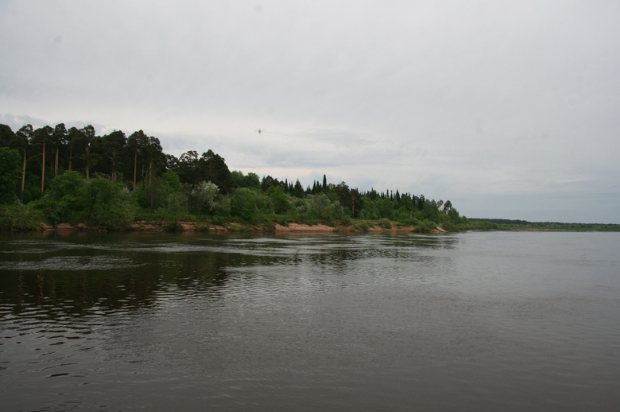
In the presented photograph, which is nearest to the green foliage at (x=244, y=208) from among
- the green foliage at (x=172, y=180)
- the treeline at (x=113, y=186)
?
the treeline at (x=113, y=186)

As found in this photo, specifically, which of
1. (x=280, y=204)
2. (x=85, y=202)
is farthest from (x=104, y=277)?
(x=280, y=204)

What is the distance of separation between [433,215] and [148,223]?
146 m

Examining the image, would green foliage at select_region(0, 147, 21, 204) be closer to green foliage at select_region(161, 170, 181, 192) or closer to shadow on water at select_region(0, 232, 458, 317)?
green foliage at select_region(161, 170, 181, 192)

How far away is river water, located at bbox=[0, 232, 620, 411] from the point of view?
29.3 feet

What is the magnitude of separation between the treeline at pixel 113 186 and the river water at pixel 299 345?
201 ft

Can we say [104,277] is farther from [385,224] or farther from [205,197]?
[385,224]

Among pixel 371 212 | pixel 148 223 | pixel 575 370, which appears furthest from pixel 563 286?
pixel 371 212

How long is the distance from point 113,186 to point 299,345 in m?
79.9

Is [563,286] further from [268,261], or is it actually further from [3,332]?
[3,332]

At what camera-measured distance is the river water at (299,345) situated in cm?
893

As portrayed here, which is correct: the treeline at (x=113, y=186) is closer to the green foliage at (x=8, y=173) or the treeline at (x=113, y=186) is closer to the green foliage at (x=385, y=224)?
the green foliage at (x=8, y=173)

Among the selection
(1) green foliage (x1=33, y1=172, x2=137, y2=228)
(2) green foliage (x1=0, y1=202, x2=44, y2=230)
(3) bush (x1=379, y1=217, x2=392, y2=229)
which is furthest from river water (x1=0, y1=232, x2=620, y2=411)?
(3) bush (x1=379, y1=217, x2=392, y2=229)

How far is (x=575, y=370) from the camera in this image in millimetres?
10930

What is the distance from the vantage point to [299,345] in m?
12.4
